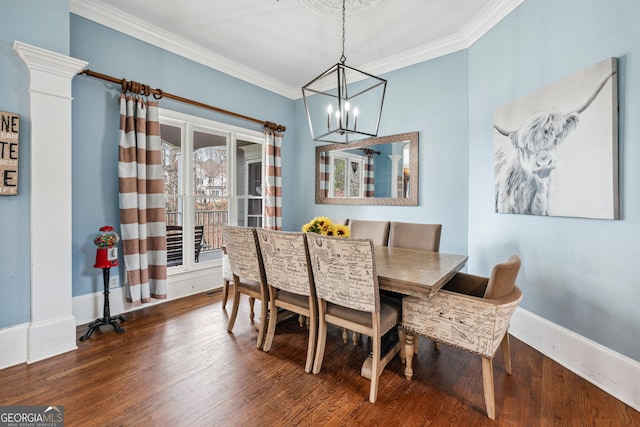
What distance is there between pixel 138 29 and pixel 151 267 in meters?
2.44

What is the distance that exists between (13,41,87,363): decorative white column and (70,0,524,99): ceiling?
2.91ft

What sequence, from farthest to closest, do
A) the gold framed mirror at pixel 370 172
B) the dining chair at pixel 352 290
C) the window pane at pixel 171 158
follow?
the gold framed mirror at pixel 370 172, the window pane at pixel 171 158, the dining chair at pixel 352 290

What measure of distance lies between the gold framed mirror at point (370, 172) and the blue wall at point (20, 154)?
124 inches

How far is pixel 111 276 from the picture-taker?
9.25ft

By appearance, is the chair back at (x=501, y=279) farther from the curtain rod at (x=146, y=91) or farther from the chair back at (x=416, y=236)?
the curtain rod at (x=146, y=91)

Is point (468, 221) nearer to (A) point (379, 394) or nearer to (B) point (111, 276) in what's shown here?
(A) point (379, 394)

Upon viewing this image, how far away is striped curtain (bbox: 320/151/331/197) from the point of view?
14.5ft

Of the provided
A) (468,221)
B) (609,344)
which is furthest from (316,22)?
(609,344)

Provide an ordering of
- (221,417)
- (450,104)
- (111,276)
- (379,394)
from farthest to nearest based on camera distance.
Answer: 1. (450,104)
2. (111,276)
3. (379,394)
4. (221,417)

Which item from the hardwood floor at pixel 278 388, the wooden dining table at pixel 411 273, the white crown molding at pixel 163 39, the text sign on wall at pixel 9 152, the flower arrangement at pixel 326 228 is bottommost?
the hardwood floor at pixel 278 388

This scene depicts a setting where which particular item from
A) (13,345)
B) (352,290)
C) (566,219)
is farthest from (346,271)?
(13,345)

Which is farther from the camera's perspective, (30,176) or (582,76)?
(30,176)

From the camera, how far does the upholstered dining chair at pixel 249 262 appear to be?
7.30ft

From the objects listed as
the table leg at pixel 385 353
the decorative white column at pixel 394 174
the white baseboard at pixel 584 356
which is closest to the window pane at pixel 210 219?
the decorative white column at pixel 394 174
